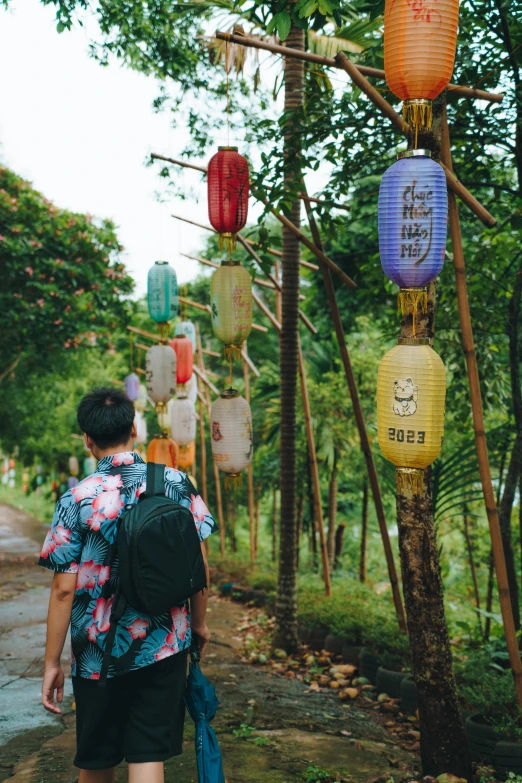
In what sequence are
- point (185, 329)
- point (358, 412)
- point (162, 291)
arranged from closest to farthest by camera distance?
point (358, 412)
point (162, 291)
point (185, 329)

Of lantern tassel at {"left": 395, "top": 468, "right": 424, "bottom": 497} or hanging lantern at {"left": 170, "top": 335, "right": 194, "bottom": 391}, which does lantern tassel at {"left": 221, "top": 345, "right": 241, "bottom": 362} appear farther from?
hanging lantern at {"left": 170, "top": 335, "right": 194, "bottom": 391}

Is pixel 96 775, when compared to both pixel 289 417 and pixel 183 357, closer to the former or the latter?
pixel 289 417

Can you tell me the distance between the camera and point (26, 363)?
1025 centimetres

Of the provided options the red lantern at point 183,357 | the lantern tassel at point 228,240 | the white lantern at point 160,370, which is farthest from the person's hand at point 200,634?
the red lantern at point 183,357

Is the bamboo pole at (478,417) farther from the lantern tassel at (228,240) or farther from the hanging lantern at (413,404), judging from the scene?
the lantern tassel at (228,240)

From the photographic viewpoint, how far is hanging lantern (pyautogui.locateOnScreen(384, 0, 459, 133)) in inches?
110

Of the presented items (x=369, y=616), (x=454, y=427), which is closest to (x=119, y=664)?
(x=369, y=616)

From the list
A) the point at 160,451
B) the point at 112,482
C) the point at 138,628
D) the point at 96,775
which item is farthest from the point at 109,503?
the point at 160,451

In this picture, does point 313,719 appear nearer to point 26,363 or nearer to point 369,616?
point 369,616

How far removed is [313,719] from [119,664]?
243cm

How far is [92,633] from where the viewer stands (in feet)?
7.47

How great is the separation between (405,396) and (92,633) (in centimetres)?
140

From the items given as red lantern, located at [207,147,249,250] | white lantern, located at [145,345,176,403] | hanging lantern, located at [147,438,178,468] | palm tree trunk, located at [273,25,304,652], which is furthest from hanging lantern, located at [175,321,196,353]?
red lantern, located at [207,147,249,250]

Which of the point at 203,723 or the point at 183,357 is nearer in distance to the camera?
the point at 203,723
